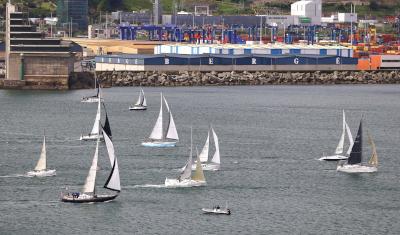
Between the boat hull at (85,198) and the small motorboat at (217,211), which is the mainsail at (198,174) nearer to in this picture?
the boat hull at (85,198)

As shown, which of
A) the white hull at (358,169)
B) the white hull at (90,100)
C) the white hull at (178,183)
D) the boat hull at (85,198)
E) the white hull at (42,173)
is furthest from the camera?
the white hull at (90,100)

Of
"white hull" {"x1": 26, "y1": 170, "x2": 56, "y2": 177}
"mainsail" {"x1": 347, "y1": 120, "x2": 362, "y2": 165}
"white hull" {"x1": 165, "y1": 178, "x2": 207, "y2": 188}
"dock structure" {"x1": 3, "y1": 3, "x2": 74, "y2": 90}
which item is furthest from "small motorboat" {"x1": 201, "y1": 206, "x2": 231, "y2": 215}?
"dock structure" {"x1": 3, "y1": 3, "x2": 74, "y2": 90}

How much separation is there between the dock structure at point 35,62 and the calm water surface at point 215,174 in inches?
523

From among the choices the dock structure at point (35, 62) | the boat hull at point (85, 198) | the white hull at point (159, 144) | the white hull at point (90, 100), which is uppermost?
the dock structure at point (35, 62)

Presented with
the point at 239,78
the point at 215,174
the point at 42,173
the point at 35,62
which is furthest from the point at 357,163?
the point at 239,78

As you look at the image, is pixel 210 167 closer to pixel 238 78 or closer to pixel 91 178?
pixel 91 178

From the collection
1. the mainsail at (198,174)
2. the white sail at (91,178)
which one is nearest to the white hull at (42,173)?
the white sail at (91,178)

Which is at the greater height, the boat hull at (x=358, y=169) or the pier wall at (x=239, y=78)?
the pier wall at (x=239, y=78)

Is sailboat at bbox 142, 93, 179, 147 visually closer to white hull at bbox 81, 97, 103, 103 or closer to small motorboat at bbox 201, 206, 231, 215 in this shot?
small motorboat at bbox 201, 206, 231, 215

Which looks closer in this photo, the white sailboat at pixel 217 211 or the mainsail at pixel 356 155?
the white sailboat at pixel 217 211

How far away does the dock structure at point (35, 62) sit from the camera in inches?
4946

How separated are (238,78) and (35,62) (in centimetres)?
2482

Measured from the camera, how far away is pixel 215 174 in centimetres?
6862

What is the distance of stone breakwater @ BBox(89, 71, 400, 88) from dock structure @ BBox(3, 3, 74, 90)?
9.59 meters
